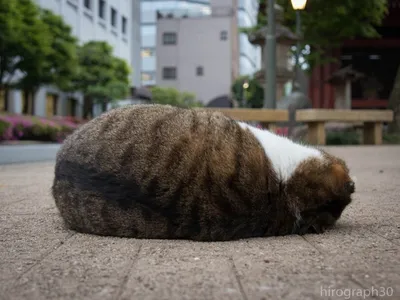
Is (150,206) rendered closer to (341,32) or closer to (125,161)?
(125,161)

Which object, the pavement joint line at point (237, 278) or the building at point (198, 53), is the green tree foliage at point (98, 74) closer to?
the pavement joint line at point (237, 278)

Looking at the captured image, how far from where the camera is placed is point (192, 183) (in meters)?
2.39

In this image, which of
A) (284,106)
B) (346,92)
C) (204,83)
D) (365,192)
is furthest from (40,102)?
(204,83)

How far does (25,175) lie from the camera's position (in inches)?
257

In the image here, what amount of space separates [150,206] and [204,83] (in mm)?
52949

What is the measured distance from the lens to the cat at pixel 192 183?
2.39m

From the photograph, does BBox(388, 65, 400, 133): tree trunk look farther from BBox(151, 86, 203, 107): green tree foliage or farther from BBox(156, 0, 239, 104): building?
BBox(156, 0, 239, 104): building

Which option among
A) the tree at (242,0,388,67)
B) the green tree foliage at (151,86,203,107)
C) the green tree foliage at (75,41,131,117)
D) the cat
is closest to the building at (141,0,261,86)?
the green tree foliage at (151,86,203,107)

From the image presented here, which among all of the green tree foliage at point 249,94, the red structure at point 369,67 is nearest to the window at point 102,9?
the green tree foliage at point 249,94

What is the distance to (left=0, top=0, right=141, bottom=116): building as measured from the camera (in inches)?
887

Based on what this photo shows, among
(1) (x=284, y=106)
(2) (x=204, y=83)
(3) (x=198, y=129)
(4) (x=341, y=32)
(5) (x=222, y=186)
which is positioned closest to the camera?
(5) (x=222, y=186)

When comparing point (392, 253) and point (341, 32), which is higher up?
point (341, 32)

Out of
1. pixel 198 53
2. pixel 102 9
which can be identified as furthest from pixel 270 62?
pixel 198 53

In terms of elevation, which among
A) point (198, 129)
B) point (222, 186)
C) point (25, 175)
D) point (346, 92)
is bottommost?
point (25, 175)
